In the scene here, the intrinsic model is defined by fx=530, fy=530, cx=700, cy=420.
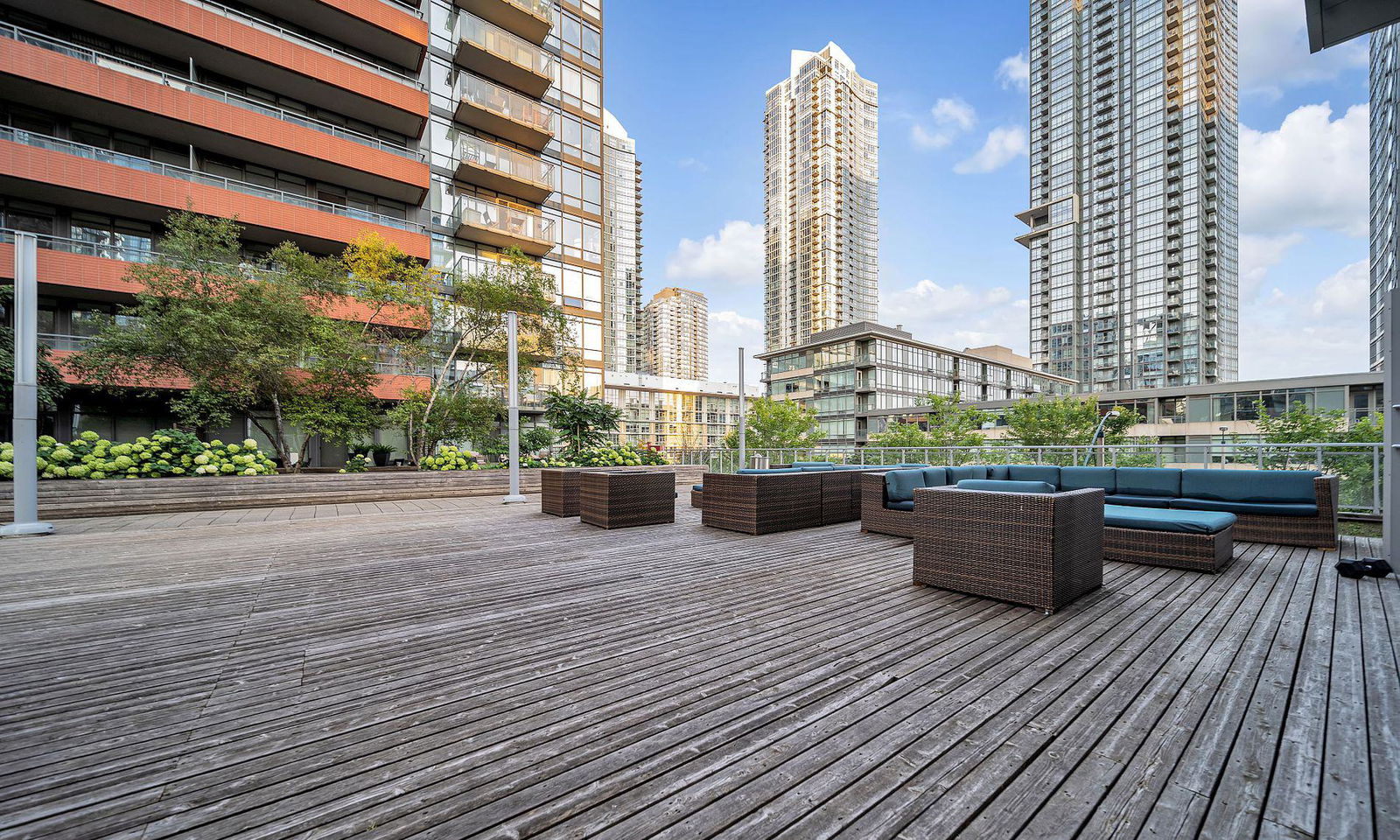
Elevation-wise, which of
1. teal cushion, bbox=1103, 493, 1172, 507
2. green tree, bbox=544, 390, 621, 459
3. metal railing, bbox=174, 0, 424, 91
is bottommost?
Answer: teal cushion, bbox=1103, 493, 1172, 507

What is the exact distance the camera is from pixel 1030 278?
238 ft

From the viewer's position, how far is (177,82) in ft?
46.4

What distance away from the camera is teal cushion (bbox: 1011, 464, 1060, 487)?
22.4 ft

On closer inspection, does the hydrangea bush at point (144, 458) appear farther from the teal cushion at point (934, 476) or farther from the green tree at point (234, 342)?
the teal cushion at point (934, 476)

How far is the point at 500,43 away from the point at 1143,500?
23676 mm

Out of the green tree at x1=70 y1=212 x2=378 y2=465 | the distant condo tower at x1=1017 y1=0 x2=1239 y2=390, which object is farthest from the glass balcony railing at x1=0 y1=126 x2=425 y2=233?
the distant condo tower at x1=1017 y1=0 x2=1239 y2=390

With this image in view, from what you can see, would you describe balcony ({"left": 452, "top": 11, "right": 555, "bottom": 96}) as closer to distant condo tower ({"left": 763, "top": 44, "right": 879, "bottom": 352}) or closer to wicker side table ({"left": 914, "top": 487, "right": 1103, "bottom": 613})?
wicker side table ({"left": 914, "top": 487, "right": 1103, "bottom": 613})

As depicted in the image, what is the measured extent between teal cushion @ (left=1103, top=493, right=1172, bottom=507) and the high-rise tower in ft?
163

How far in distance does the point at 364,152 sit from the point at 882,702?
811 inches

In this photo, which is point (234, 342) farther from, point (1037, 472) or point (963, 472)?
point (1037, 472)

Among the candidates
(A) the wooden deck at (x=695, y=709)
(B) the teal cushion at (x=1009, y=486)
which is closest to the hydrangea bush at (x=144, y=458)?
(A) the wooden deck at (x=695, y=709)

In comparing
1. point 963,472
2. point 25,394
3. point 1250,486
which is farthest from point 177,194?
point 1250,486

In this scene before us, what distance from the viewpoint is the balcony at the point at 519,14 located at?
19484 mm

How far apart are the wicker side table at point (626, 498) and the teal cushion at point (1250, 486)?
236 inches
